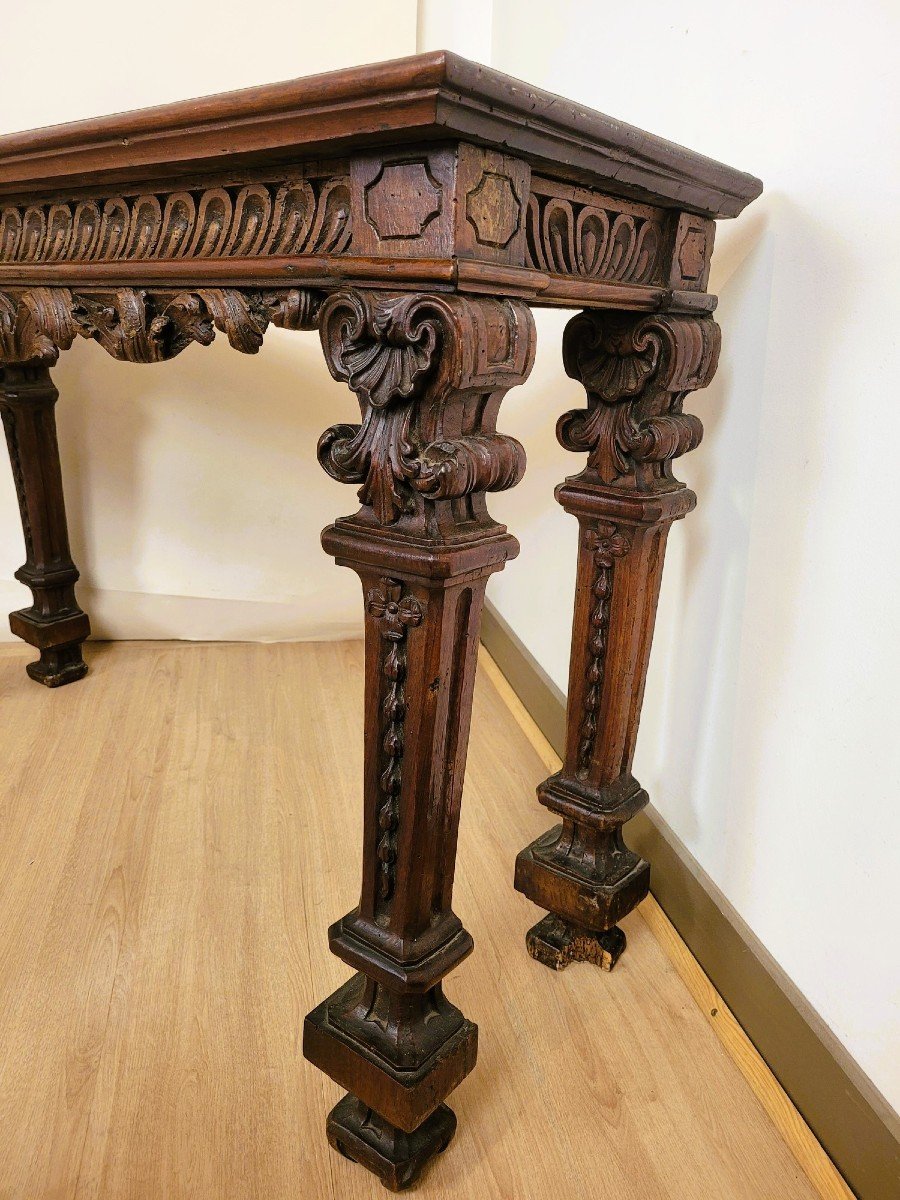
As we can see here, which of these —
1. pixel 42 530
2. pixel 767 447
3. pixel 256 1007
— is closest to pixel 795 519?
pixel 767 447

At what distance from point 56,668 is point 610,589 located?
1.46 metres

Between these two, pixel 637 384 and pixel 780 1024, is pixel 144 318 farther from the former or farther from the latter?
pixel 780 1024

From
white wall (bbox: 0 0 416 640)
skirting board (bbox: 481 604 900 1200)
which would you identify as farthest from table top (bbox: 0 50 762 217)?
white wall (bbox: 0 0 416 640)

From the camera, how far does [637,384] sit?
1.06m

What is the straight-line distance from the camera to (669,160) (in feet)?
2.83

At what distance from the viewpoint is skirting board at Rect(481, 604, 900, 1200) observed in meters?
0.91

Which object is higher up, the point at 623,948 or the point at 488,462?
the point at 488,462

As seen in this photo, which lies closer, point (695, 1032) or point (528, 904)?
point (695, 1032)

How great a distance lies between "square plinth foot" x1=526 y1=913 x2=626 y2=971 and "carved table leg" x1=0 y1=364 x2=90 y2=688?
4.36 feet

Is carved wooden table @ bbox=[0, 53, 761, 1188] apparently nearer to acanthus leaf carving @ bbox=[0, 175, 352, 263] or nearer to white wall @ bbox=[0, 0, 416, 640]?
acanthus leaf carving @ bbox=[0, 175, 352, 263]

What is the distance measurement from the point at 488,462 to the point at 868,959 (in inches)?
26.5

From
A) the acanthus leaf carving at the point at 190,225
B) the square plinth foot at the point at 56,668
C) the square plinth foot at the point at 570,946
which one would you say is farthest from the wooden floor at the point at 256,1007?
the acanthus leaf carving at the point at 190,225

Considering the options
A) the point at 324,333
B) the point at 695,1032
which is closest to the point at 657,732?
the point at 695,1032

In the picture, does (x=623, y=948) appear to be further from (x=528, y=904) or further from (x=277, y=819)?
(x=277, y=819)
